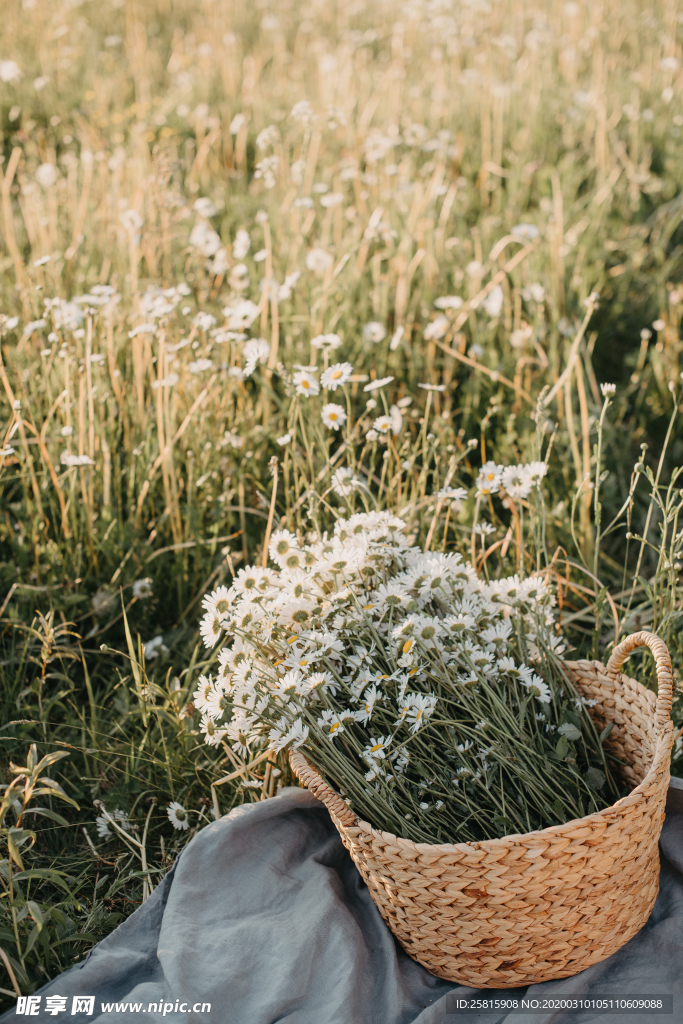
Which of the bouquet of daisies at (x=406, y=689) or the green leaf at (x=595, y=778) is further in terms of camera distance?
the green leaf at (x=595, y=778)

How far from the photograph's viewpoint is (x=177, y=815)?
1598 millimetres

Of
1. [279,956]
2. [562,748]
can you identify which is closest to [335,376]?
[562,748]

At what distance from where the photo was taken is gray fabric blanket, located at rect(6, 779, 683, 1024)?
1.28 meters

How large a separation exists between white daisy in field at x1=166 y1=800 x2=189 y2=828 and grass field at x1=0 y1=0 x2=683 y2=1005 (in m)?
0.04

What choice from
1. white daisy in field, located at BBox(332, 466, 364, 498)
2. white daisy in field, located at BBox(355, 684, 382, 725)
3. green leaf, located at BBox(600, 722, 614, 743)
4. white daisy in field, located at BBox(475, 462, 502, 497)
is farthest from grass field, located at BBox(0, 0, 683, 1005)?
white daisy in field, located at BBox(355, 684, 382, 725)

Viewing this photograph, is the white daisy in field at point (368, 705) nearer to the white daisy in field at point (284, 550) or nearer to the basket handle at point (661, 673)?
the white daisy in field at point (284, 550)

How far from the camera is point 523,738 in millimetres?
1346

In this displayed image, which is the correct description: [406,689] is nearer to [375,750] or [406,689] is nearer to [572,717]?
[375,750]

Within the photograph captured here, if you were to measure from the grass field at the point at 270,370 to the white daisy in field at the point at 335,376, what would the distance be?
0.04 m

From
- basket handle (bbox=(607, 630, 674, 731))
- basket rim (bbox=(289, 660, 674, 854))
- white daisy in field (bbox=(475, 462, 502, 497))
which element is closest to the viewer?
basket rim (bbox=(289, 660, 674, 854))

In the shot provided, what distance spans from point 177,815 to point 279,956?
358mm

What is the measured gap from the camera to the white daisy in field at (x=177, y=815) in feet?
5.16

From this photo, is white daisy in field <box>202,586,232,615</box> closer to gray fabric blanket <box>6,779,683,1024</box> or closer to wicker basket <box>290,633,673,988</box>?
wicker basket <box>290,633,673,988</box>

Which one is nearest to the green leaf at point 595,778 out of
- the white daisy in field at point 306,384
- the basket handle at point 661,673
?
the basket handle at point 661,673
